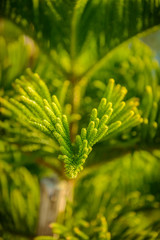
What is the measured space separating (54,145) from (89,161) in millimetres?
140

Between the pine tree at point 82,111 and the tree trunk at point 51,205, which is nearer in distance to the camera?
the pine tree at point 82,111

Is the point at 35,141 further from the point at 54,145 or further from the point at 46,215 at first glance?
the point at 46,215

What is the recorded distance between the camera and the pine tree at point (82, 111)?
277 millimetres

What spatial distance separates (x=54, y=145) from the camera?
1.07 feet

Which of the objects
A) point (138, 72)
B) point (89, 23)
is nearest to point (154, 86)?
point (138, 72)

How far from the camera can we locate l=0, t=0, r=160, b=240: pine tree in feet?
0.91

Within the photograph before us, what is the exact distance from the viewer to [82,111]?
0.43 m

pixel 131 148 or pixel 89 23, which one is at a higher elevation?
pixel 89 23

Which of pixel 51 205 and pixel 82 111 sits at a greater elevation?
pixel 82 111

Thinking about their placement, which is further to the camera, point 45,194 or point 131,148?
point 45,194

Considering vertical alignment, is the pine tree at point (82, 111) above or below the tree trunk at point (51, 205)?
above

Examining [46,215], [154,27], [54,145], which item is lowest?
[46,215]

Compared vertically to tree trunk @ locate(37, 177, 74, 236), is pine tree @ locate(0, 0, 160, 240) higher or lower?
higher

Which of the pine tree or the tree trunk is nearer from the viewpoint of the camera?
the pine tree
